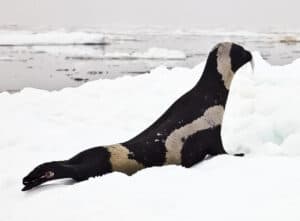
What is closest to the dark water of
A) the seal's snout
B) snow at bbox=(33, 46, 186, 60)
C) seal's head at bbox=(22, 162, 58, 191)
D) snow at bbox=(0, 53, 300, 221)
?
snow at bbox=(33, 46, 186, 60)

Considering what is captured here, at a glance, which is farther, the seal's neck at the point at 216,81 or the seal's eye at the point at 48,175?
the seal's neck at the point at 216,81

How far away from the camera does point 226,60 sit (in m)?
1.40

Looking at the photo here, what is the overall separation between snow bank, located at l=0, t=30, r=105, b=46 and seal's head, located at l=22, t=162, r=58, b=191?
66.0 inches

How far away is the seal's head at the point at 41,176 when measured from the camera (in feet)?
3.72

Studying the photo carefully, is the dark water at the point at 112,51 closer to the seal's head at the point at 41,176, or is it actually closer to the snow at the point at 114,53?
the snow at the point at 114,53

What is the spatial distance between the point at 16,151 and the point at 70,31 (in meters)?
1.23

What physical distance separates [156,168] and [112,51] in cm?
175

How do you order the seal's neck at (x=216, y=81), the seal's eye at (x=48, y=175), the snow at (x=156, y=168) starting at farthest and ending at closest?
the seal's neck at (x=216, y=81) → the seal's eye at (x=48, y=175) → the snow at (x=156, y=168)

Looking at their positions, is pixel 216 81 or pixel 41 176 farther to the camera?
pixel 216 81

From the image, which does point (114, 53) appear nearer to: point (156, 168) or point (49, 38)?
point (49, 38)

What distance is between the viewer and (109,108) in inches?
83.9

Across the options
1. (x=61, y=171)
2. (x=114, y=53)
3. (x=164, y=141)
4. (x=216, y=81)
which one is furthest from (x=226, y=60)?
(x=114, y=53)

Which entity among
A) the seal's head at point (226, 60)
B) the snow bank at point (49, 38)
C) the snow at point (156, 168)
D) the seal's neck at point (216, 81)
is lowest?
the snow at point (156, 168)

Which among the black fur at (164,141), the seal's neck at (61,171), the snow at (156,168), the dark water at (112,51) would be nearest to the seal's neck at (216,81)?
the black fur at (164,141)
